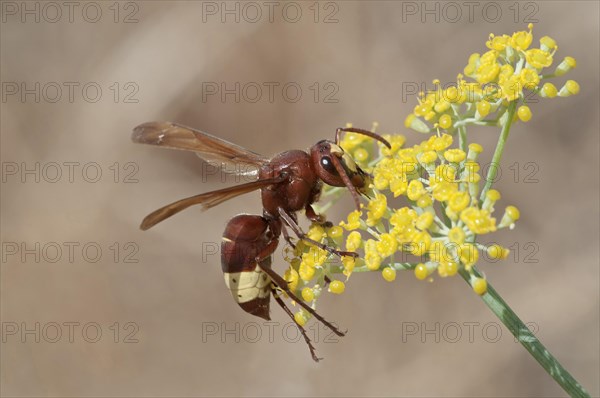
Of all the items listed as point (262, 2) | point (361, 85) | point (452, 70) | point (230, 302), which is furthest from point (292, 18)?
point (230, 302)

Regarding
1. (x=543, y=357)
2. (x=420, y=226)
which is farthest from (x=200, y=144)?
(x=543, y=357)

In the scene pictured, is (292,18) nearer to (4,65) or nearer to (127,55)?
(127,55)

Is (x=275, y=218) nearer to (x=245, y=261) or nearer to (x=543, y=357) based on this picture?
(x=245, y=261)

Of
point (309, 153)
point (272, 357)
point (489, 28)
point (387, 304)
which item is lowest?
point (272, 357)

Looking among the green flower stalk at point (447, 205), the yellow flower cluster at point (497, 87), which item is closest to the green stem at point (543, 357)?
the green flower stalk at point (447, 205)

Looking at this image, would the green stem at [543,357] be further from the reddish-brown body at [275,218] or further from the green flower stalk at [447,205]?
the reddish-brown body at [275,218]

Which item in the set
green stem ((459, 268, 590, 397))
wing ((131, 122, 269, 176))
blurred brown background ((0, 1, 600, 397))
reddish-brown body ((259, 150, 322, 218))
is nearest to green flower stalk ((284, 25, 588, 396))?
green stem ((459, 268, 590, 397))
